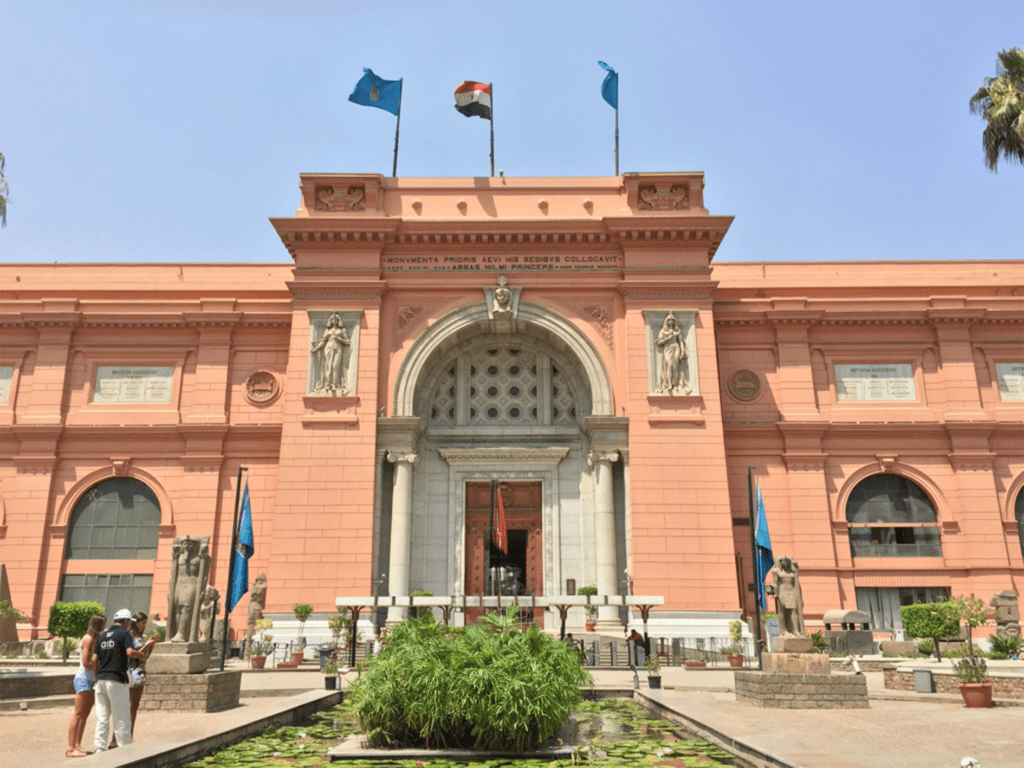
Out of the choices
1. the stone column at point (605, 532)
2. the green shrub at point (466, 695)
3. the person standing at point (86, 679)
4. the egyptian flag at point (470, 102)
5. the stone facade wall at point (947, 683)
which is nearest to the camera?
the person standing at point (86, 679)

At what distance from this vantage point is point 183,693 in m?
12.3

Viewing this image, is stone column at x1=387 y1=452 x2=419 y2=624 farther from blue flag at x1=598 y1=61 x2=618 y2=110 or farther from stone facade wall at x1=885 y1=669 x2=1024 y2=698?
blue flag at x1=598 y1=61 x2=618 y2=110

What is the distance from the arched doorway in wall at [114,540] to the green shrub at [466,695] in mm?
19993

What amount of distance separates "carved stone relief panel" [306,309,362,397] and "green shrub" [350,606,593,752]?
16835 mm

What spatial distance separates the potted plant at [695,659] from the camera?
20.9 meters

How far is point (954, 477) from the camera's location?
2706 cm

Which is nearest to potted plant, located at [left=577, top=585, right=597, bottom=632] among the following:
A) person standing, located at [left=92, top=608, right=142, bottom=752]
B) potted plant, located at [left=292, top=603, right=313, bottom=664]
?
potted plant, located at [left=292, top=603, right=313, bottom=664]

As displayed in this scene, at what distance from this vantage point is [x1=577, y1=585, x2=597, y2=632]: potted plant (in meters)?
23.9

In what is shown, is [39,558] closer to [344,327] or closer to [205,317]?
[205,317]

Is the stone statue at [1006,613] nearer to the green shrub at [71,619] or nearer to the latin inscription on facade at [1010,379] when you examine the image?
the latin inscription on facade at [1010,379]

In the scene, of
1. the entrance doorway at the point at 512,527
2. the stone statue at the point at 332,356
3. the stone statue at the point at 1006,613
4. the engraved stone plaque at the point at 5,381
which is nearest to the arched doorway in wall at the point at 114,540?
the engraved stone plaque at the point at 5,381

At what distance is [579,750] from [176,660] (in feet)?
23.3

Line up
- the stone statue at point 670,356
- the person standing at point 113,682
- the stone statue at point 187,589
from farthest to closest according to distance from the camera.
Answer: the stone statue at point 670,356 < the stone statue at point 187,589 < the person standing at point 113,682

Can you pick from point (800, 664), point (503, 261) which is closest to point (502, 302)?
point (503, 261)
